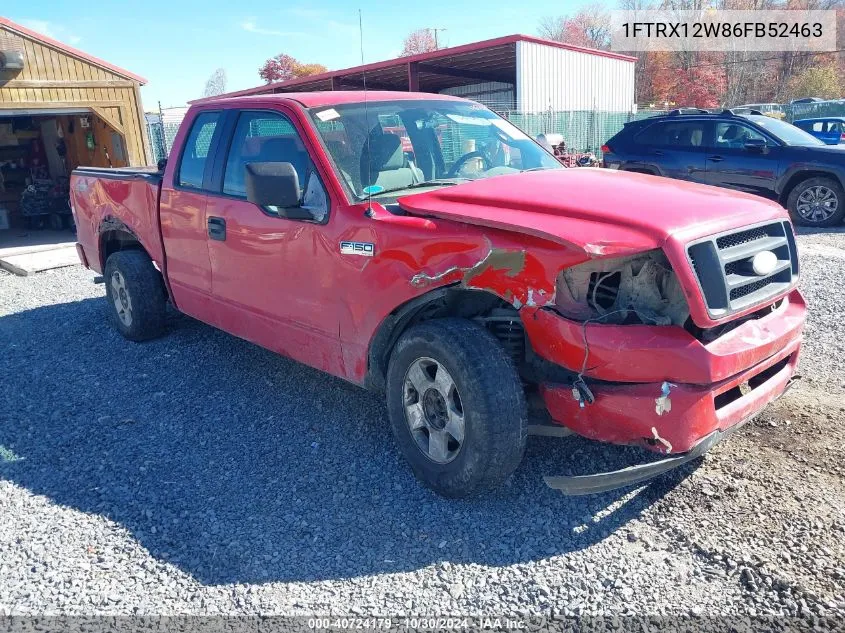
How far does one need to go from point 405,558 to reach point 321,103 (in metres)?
2.72

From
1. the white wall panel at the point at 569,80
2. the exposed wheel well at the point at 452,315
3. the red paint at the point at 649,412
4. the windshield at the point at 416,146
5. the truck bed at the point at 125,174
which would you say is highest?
the white wall panel at the point at 569,80

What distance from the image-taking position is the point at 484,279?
317 centimetres

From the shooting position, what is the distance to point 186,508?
11.5 feet

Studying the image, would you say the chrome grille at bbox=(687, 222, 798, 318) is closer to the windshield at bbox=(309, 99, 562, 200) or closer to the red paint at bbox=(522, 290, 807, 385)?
the red paint at bbox=(522, 290, 807, 385)

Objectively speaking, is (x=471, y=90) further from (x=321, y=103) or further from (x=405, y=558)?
(x=405, y=558)

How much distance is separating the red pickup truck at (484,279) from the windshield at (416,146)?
1 centimetres

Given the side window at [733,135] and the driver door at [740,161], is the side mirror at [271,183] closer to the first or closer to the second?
the driver door at [740,161]

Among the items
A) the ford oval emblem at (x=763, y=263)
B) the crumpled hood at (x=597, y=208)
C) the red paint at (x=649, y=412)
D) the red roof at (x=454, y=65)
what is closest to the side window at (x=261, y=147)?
the crumpled hood at (x=597, y=208)

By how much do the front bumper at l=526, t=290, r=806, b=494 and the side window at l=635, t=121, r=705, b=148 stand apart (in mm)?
9824

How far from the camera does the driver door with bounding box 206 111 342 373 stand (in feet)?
13.0

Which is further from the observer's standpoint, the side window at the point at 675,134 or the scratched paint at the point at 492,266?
the side window at the point at 675,134

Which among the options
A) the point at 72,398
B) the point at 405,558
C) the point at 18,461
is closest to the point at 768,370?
the point at 405,558

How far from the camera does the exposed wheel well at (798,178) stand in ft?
35.4

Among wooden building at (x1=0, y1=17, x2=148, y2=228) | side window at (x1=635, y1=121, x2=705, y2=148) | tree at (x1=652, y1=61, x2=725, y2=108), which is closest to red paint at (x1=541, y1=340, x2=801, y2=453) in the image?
side window at (x1=635, y1=121, x2=705, y2=148)
